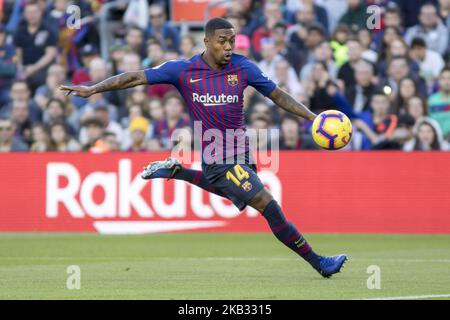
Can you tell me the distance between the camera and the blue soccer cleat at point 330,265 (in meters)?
11.5

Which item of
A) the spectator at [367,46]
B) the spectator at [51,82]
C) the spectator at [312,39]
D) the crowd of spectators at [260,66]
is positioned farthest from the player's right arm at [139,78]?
the spectator at [51,82]

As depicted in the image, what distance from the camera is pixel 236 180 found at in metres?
11.6

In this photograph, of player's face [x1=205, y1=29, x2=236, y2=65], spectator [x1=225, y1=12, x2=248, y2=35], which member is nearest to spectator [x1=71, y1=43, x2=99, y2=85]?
spectator [x1=225, y1=12, x2=248, y2=35]

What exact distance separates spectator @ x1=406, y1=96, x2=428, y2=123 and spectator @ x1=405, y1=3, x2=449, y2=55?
202 cm

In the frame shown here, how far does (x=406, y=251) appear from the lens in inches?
612

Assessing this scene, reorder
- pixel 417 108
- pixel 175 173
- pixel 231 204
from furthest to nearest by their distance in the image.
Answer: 1. pixel 417 108
2. pixel 231 204
3. pixel 175 173

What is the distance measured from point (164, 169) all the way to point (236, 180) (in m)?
1.58

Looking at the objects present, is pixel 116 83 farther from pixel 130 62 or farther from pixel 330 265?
pixel 130 62

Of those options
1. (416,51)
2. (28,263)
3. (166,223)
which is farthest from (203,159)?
(416,51)

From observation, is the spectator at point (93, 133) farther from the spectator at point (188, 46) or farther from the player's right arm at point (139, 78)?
the player's right arm at point (139, 78)

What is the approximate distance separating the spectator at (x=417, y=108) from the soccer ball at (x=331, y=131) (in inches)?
320

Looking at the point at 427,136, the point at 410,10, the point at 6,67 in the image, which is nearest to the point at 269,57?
the point at 410,10

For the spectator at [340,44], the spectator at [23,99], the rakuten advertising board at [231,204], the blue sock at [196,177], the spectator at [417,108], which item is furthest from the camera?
the spectator at [23,99]

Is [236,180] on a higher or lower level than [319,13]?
lower
